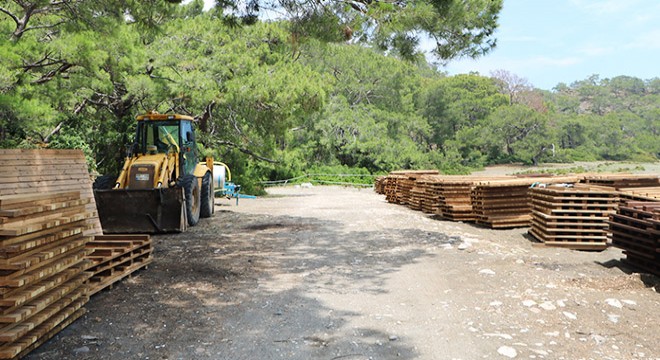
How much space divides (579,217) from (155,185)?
8.73 meters

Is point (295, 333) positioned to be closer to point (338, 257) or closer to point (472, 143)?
point (338, 257)

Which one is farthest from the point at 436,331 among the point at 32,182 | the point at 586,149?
the point at 586,149

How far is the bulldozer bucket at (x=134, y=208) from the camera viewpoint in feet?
33.4

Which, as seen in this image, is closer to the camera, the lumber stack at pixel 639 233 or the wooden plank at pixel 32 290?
the wooden plank at pixel 32 290

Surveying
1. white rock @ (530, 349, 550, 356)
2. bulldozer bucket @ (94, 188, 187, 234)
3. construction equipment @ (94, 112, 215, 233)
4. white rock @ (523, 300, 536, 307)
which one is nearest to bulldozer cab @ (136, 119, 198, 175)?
construction equipment @ (94, 112, 215, 233)

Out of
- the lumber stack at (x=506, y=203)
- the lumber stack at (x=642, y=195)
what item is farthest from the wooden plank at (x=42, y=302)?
the lumber stack at (x=506, y=203)

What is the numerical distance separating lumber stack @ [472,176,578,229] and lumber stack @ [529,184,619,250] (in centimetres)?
239

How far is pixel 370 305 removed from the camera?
5.72m

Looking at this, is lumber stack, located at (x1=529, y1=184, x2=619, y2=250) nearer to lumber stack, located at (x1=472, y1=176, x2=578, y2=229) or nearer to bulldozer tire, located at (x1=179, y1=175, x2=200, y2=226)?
lumber stack, located at (x1=472, y1=176, x2=578, y2=229)

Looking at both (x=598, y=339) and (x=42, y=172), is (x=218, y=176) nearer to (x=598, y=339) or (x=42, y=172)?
(x=42, y=172)

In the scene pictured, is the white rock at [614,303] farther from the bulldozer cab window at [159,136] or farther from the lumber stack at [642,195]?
the bulldozer cab window at [159,136]

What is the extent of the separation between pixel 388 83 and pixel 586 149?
109 feet

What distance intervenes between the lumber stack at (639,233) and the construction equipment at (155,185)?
27.4 feet

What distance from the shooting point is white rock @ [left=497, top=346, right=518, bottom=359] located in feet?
13.9
